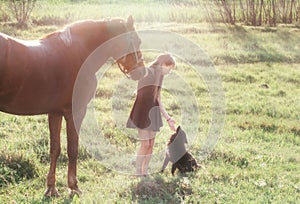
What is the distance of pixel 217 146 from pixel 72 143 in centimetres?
265

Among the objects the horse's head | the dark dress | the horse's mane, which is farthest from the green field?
the horse's mane

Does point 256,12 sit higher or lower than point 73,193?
lower

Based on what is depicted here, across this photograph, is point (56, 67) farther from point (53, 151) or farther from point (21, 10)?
point (21, 10)

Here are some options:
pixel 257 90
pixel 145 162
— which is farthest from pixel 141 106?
pixel 257 90

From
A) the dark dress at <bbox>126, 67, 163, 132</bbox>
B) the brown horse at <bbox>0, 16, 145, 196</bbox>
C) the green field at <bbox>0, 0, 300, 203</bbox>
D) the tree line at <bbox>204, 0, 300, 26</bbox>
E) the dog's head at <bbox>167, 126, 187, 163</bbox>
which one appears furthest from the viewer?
the tree line at <bbox>204, 0, 300, 26</bbox>

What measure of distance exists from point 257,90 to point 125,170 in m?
5.19

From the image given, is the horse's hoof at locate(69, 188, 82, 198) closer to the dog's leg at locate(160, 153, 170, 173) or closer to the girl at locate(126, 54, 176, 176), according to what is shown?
the girl at locate(126, 54, 176, 176)

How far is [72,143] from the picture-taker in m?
5.34

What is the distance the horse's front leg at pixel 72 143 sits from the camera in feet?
17.1

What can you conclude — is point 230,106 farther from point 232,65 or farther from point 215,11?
point 215,11

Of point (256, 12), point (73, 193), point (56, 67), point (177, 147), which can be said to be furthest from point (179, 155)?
point (256, 12)

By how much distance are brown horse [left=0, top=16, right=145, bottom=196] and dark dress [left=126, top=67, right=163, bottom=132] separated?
55 cm

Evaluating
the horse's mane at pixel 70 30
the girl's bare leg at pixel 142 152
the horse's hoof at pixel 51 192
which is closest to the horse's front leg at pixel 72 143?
the horse's hoof at pixel 51 192

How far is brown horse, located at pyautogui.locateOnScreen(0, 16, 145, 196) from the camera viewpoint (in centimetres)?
457
